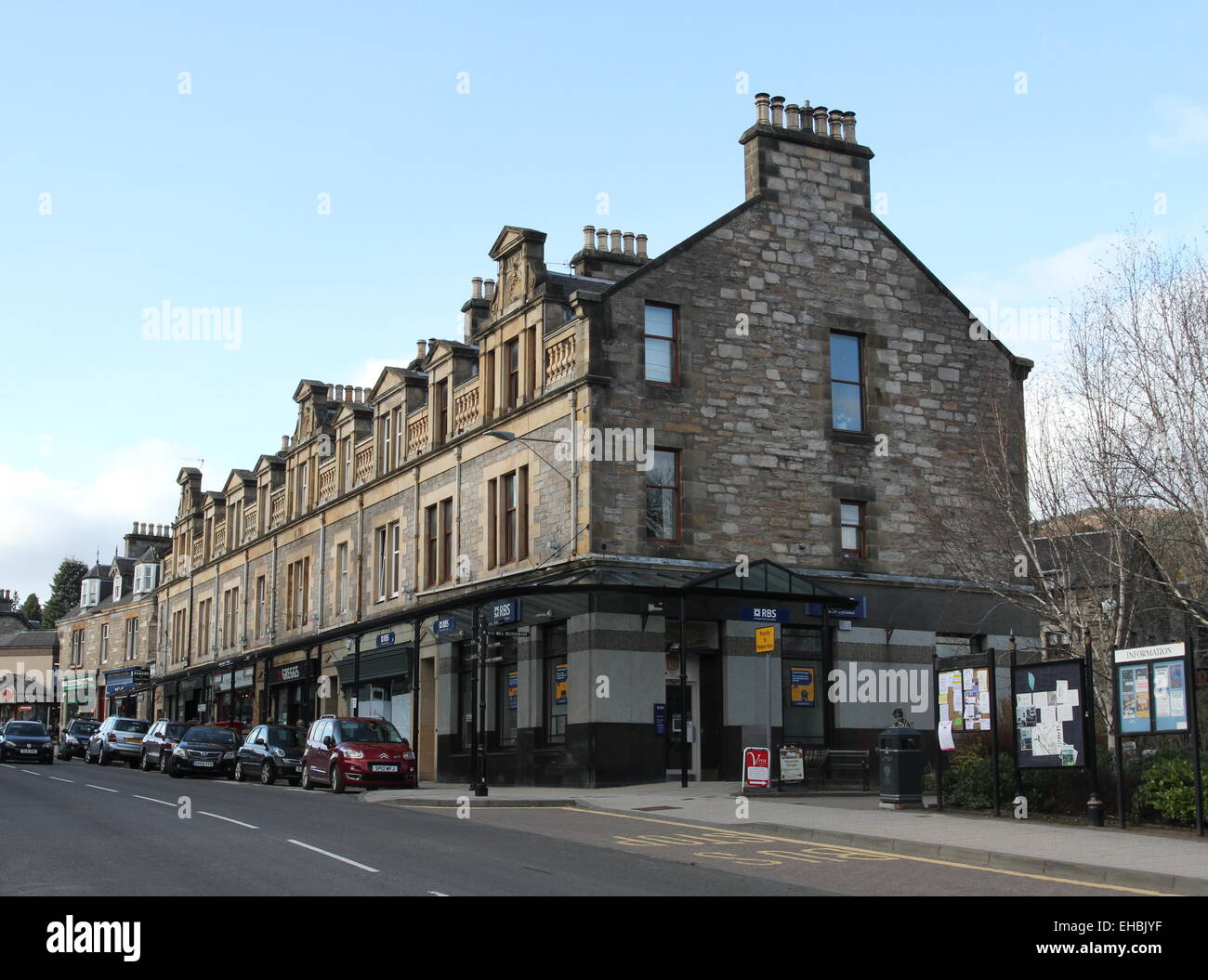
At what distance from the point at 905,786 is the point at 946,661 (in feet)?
6.74

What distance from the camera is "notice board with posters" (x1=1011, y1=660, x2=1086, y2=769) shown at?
17734 mm

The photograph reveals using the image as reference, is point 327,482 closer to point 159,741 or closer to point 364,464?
point 364,464

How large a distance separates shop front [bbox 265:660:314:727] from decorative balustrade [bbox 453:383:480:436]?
1258cm

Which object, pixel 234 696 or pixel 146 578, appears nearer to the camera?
pixel 234 696

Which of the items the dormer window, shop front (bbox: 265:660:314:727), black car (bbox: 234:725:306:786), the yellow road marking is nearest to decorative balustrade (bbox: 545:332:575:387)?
black car (bbox: 234:725:306:786)

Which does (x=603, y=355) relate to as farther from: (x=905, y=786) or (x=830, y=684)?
(x=905, y=786)

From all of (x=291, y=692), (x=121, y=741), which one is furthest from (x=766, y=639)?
(x=121, y=741)

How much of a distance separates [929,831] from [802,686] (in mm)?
13491

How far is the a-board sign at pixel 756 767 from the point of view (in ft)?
78.5

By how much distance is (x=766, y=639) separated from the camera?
24797 mm

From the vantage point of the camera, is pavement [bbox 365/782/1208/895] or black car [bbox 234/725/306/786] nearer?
pavement [bbox 365/782/1208/895]

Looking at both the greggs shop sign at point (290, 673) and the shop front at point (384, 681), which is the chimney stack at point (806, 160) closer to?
the shop front at point (384, 681)

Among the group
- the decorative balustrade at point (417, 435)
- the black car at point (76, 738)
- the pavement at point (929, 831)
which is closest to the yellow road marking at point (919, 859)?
the pavement at point (929, 831)

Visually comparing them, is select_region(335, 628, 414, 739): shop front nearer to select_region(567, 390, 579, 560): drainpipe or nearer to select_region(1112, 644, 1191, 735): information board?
select_region(567, 390, 579, 560): drainpipe
